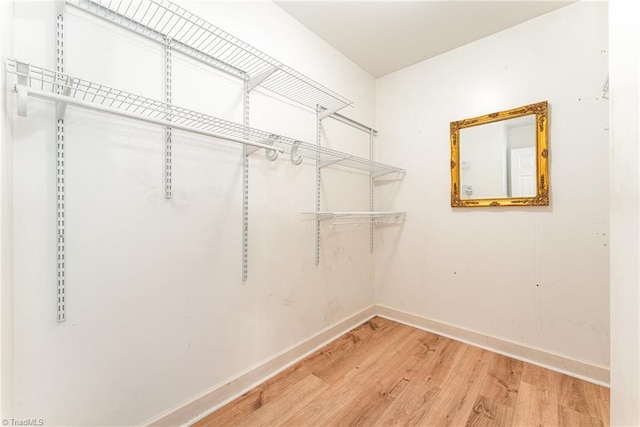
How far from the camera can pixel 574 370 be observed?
157 centimetres

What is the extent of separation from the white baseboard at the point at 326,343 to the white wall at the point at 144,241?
0.05 metres

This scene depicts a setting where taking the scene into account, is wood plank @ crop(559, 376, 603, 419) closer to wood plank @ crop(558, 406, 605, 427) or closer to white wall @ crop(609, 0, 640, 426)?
wood plank @ crop(558, 406, 605, 427)

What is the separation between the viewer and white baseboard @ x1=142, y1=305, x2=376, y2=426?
1186mm

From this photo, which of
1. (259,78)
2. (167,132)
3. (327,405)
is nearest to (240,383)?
(327,405)

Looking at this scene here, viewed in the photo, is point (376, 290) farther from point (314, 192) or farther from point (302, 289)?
point (314, 192)

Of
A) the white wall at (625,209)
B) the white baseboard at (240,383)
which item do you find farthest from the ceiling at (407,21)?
the white baseboard at (240,383)

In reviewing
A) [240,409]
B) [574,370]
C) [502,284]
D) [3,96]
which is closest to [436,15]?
[502,284]

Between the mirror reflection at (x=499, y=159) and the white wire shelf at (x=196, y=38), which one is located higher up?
the white wire shelf at (x=196, y=38)

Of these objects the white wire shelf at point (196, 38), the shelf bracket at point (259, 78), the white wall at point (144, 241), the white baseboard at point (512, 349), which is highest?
the white wire shelf at point (196, 38)

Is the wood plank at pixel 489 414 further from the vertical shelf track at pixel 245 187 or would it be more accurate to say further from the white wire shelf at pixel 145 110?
the white wire shelf at pixel 145 110

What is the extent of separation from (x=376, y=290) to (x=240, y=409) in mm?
1518

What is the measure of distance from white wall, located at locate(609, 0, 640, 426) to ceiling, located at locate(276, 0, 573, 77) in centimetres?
107

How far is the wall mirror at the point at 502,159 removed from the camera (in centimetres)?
168

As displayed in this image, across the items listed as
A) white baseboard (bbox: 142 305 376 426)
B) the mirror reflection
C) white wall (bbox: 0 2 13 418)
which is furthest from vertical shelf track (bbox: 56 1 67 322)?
the mirror reflection
